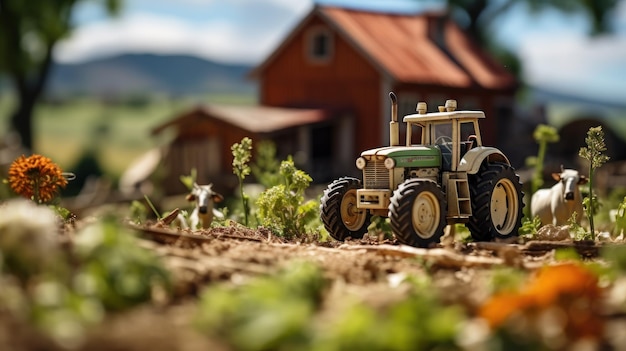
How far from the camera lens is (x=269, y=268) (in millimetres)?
6418

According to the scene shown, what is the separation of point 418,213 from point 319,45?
2455cm

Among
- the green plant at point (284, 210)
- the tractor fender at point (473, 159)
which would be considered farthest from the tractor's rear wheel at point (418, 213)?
the green plant at point (284, 210)

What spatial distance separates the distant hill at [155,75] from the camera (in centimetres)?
14650

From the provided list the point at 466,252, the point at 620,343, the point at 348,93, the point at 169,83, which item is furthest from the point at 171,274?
the point at 169,83

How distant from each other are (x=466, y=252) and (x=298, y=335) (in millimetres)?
3908

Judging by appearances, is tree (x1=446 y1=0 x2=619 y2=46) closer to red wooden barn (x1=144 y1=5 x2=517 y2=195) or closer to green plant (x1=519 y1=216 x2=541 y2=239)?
red wooden barn (x1=144 y1=5 x2=517 y2=195)

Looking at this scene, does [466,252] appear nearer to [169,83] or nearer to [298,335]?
[298,335]

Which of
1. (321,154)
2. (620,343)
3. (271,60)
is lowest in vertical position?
(620,343)

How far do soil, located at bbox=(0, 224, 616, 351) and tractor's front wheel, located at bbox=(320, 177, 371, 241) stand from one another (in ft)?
1.29

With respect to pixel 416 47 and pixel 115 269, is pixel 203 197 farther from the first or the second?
pixel 416 47

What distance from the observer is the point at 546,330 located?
508cm

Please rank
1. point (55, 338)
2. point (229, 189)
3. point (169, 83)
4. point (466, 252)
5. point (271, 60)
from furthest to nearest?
point (169, 83) → point (271, 60) → point (229, 189) → point (466, 252) → point (55, 338)

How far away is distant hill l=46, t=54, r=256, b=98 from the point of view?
146500 millimetres

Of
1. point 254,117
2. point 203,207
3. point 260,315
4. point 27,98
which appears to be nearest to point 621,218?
→ point 203,207
